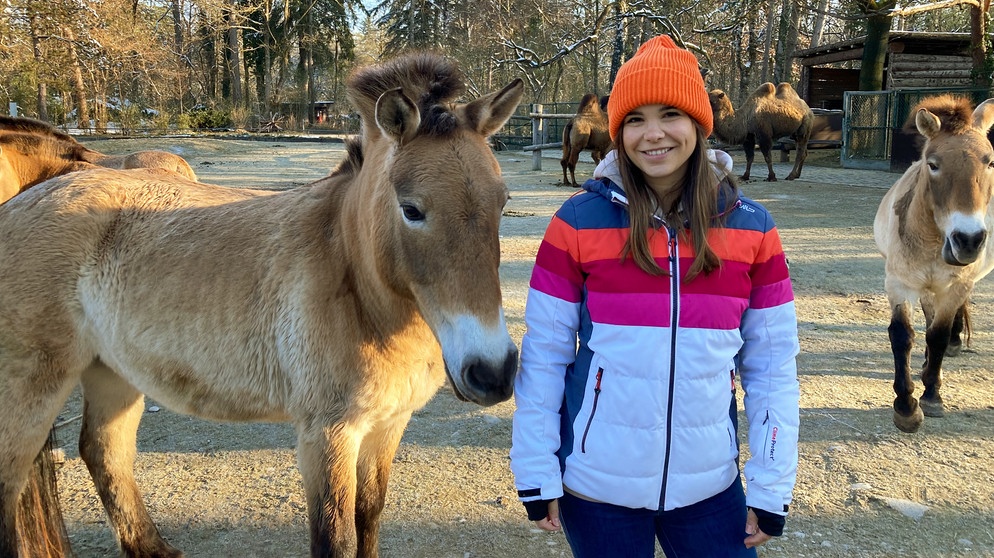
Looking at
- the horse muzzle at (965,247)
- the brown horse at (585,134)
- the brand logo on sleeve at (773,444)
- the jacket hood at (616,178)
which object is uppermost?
the brown horse at (585,134)

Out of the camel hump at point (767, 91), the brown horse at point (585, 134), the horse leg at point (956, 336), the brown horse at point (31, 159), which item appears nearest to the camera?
the brown horse at point (31, 159)

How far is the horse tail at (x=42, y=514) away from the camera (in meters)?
2.62

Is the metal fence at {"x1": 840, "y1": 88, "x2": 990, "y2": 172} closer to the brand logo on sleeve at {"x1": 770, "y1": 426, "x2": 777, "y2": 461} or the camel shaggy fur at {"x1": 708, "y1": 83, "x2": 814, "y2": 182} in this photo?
the camel shaggy fur at {"x1": 708, "y1": 83, "x2": 814, "y2": 182}

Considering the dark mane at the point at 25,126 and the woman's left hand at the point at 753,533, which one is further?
the dark mane at the point at 25,126

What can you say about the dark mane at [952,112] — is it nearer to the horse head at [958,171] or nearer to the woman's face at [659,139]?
the horse head at [958,171]

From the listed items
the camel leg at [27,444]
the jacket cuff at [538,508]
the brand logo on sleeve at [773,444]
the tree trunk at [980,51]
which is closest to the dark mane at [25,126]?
the camel leg at [27,444]

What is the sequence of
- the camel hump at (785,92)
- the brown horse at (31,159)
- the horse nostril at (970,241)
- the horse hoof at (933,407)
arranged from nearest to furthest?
the horse nostril at (970,241) < the horse hoof at (933,407) < the brown horse at (31,159) < the camel hump at (785,92)

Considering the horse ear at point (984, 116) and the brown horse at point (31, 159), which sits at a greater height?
the horse ear at point (984, 116)

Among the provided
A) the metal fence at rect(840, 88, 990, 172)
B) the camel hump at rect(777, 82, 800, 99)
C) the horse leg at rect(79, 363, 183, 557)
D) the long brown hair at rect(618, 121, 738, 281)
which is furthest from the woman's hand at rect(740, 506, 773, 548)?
the metal fence at rect(840, 88, 990, 172)

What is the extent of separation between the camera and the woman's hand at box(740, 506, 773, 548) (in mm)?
1752

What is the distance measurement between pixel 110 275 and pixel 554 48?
3447 centimetres

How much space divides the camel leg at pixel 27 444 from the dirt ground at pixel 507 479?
391 mm

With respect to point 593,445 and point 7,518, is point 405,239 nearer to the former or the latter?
point 593,445

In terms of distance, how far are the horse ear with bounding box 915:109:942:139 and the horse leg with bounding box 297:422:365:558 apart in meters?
4.28
